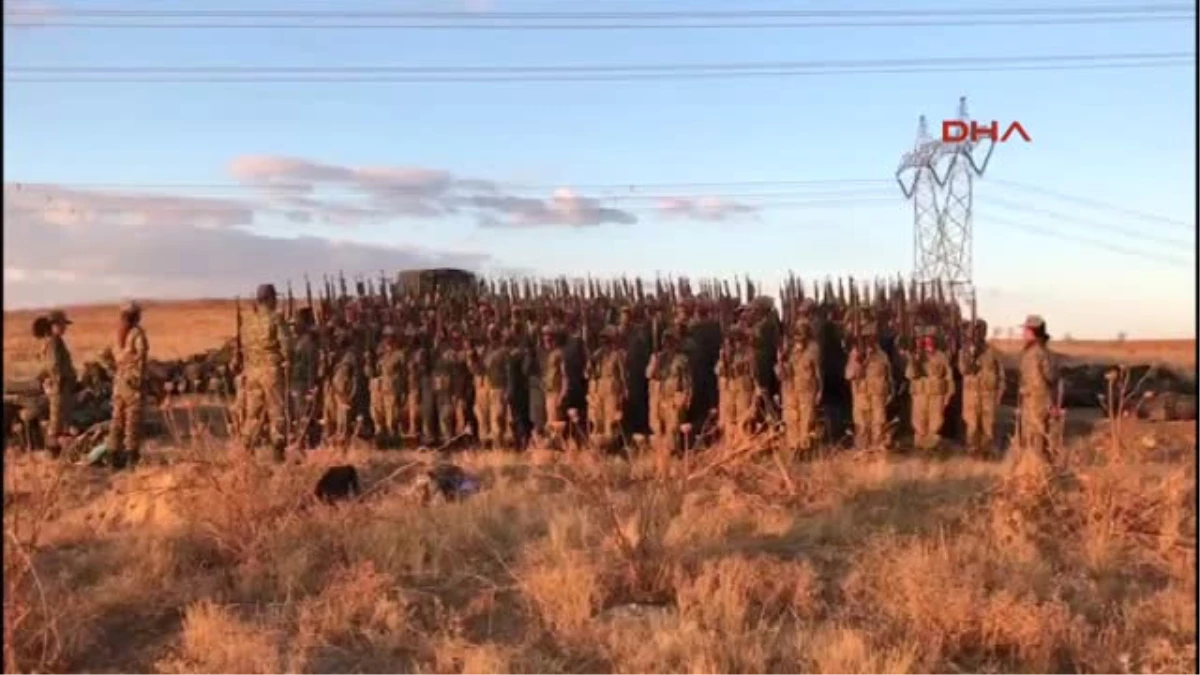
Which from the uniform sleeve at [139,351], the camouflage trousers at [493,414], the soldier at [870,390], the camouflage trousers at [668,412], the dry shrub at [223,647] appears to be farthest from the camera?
the camouflage trousers at [493,414]

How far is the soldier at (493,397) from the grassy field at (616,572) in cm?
638

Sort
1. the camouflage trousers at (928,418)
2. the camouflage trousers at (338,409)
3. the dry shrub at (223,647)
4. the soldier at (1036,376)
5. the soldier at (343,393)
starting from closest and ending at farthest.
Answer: the dry shrub at (223,647) < the soldier at (1036,376) < the camouflage trousers at (928,418) < the camouflage trousers at (338,409) < the soldier at (343,393)

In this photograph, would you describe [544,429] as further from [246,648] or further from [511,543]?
[246,648]

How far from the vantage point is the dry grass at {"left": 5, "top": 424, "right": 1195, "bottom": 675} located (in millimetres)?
7492

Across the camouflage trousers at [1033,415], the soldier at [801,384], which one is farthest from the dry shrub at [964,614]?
the soldier at [801,384]

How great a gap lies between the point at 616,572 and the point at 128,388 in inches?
326

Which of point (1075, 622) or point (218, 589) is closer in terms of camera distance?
point (1075, 622)

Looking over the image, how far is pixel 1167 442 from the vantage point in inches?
626

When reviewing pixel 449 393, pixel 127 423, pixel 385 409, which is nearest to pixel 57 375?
pixel 127 423

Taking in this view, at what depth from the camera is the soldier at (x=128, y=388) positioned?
14.8 metres

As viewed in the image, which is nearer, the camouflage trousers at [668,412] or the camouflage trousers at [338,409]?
the camouflage trousers at [668,412]

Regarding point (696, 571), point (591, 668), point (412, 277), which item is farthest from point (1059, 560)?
point (412, 277)

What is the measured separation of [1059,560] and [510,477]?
6.15 m

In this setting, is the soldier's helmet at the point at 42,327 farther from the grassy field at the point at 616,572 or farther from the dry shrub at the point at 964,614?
the dry shrub at the point at 964,614
